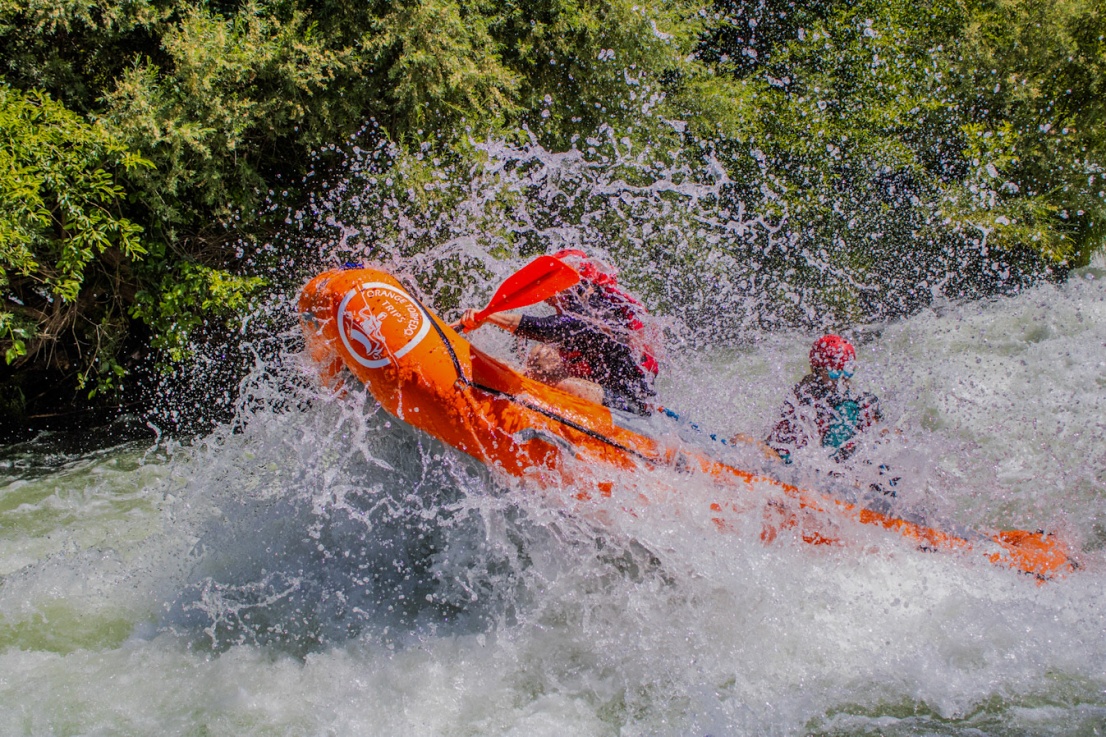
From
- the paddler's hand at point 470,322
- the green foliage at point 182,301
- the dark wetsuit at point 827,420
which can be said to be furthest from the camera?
the green foliage at point 182,301

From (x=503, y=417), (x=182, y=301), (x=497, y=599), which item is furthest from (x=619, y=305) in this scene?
(x=182, y=301)

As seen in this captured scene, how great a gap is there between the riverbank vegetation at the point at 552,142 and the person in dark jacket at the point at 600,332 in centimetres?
208

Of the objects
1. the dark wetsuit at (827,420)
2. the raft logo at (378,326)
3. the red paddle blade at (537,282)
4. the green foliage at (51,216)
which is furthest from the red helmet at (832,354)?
the green foliage at (51,216)

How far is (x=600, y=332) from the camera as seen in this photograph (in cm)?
384

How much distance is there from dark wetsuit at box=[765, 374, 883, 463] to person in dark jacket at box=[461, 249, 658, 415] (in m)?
0.67

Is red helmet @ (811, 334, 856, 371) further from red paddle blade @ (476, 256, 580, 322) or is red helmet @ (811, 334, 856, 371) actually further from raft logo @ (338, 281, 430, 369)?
raft logo @ (338, 281, 430, 369)

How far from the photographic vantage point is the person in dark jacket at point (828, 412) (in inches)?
153

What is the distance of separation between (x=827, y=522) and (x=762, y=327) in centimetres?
409

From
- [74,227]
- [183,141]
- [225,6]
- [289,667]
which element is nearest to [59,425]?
[74,227]

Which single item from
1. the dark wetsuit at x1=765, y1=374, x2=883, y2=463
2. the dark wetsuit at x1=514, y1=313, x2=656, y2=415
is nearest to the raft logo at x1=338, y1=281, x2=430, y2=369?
the dark wetsuit at x1=514, y1=313, x2=656, y2=415

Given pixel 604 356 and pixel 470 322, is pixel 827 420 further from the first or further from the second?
pixel 470 322

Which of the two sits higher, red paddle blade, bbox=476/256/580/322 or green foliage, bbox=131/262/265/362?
green foliage, bbox=131/262/265/362

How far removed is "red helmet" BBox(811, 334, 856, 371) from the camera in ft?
13.2

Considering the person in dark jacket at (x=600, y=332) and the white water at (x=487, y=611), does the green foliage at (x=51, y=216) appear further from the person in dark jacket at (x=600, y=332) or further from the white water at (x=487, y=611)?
the person in dark jacket at (x=600, y=332)
